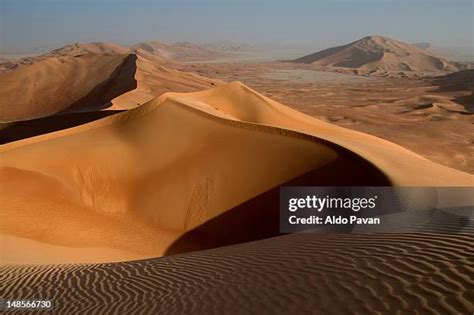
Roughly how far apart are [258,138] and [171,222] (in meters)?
3.28

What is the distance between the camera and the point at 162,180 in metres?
10.6

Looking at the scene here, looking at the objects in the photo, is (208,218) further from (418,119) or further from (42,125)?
(418,119)

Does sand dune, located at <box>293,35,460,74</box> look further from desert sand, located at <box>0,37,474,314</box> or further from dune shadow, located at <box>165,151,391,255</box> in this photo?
dune shadow, located at <box>165,151,391,255</box>

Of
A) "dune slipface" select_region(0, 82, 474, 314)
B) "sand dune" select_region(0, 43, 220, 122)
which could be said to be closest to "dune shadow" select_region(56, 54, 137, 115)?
"sand dune" select_region(0, 43, 220, 122)

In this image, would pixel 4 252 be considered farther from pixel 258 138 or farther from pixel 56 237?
pixel 258 138

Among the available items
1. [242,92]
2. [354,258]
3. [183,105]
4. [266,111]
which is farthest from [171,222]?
[242,92]

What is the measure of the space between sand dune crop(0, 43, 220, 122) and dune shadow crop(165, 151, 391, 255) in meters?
17.1

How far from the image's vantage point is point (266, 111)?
1722 centimetres

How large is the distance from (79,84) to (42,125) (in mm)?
13462

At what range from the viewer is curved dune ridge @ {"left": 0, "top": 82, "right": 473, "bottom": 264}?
8.46 m

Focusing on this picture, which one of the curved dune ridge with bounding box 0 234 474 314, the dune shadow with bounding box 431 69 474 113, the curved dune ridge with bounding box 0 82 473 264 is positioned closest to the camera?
the curved dune ridge with bounding box 0 234 474 314

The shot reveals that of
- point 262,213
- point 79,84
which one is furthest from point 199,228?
point 79,84

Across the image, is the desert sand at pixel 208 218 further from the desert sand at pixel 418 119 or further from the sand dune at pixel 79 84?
the sand dune at pixel 79 84

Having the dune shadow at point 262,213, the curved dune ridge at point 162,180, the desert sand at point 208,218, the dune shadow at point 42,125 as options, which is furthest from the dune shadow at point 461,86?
the dune shadow at point 42,125
